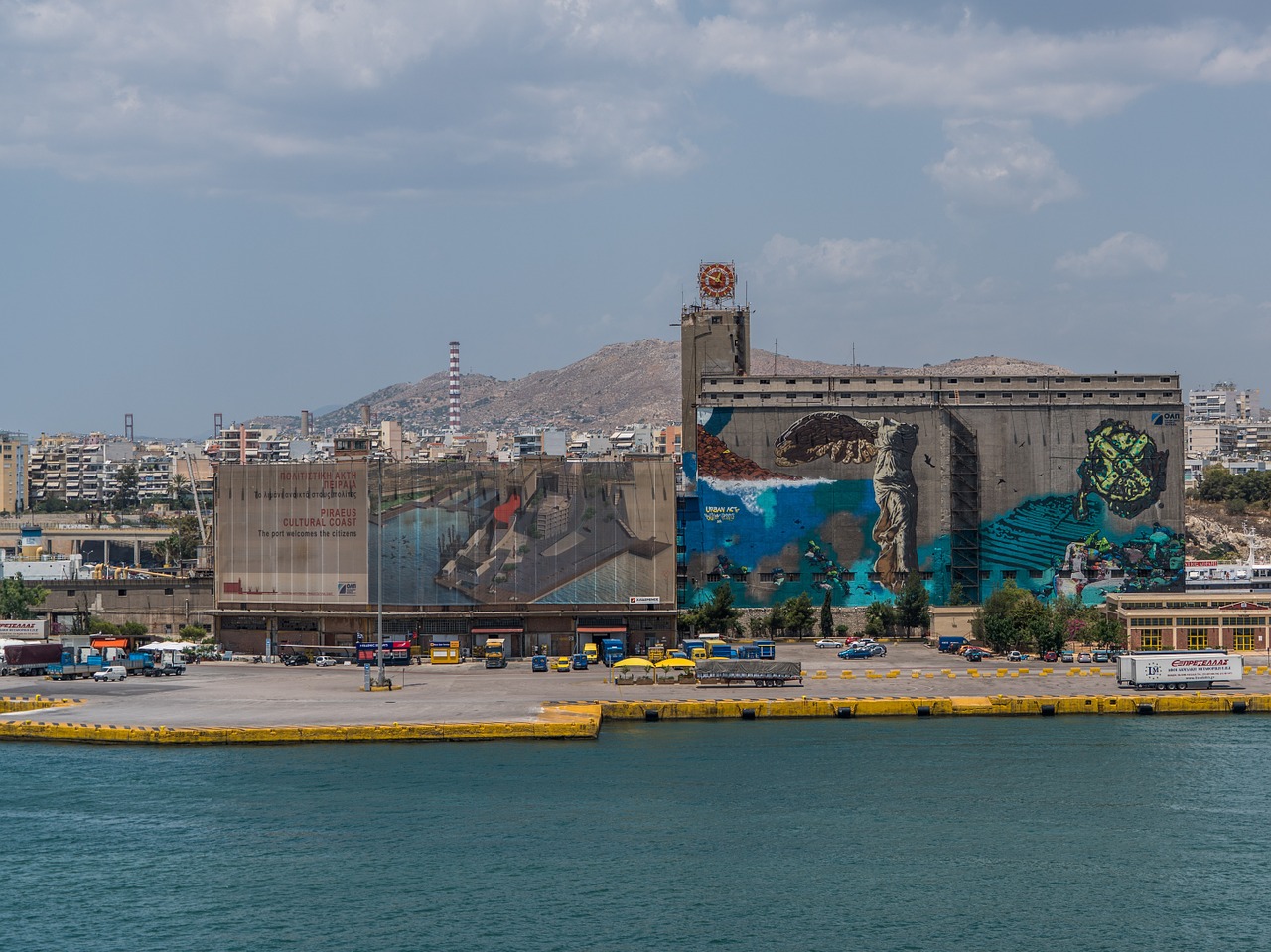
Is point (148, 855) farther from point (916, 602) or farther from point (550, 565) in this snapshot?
point (916, 602)

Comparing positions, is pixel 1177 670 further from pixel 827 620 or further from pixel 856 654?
pixel 827 620

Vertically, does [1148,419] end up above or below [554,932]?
above

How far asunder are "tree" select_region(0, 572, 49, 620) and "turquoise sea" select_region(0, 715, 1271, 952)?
38093 millimetres

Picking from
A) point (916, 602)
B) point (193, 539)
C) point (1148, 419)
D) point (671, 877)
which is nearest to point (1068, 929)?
point (671, 877)

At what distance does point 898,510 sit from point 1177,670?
28.8 metres

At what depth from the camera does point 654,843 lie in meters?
48.9

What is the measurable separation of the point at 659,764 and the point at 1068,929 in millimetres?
20971

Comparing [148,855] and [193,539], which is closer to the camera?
[148,855]

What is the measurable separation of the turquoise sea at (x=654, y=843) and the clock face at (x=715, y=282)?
54466mm

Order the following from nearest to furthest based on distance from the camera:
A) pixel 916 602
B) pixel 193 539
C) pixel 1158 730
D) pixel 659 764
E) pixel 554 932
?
pixel 554 932, pixel 659 764, pixel 1158 730, pixel 916 602, pixel 193 539

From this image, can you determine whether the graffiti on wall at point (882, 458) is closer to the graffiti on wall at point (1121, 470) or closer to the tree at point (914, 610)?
the tree at point (914, 610)

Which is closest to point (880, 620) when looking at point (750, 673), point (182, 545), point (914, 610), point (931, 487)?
point (914, 610)

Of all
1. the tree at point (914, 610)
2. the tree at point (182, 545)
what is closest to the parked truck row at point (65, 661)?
the tree at point (914, 610)

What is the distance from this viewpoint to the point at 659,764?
59.8 meters
